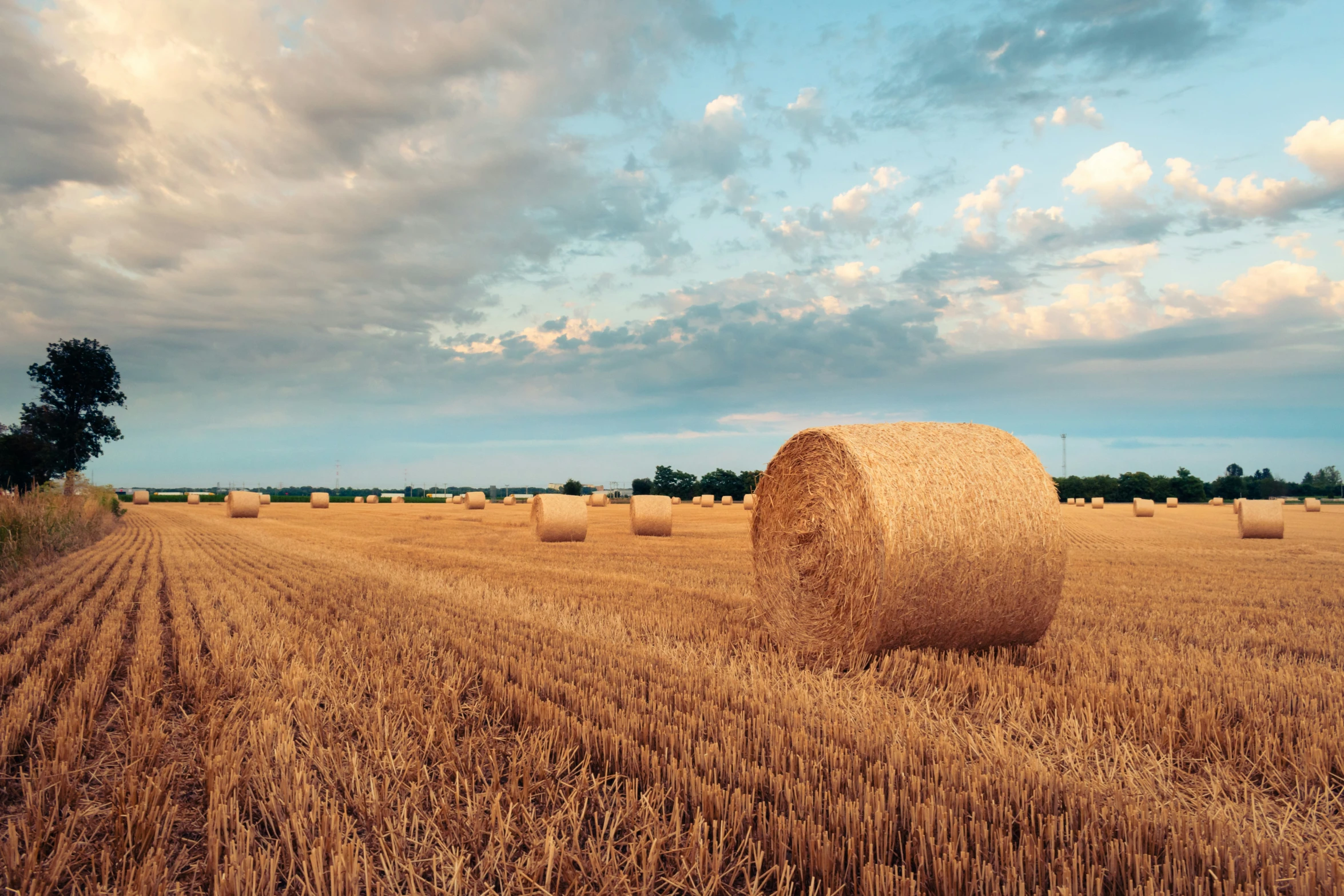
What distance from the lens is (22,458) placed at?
47.8 m

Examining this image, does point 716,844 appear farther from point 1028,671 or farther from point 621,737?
point 1028,671

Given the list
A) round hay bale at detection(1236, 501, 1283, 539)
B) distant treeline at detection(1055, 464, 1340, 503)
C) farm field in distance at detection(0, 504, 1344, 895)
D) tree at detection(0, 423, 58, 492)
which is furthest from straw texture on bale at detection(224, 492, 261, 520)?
distant treeline at detection(1055, 464, 1340, 503)

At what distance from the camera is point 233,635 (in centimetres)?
678

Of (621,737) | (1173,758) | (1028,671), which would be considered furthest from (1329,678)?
(621,737)

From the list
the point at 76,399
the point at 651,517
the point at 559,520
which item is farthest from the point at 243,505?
the point at 76,399

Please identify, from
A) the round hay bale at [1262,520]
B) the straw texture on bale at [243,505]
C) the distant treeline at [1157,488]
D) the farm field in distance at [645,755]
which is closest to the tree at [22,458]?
the straw texture on bale at [243,505]

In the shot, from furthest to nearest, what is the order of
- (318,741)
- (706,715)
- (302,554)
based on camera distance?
(302,554)
(706,715)
(318,741)

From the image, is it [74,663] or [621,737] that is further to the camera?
[74,663]

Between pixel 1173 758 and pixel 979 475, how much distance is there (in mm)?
3162

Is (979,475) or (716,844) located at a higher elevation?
(979,475)

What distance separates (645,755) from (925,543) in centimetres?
361

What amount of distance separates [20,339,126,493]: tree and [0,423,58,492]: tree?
3934mm

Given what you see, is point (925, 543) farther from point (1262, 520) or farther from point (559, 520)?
point (1262, 520)

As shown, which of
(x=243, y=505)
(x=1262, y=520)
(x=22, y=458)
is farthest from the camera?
(x=22, y=458)
